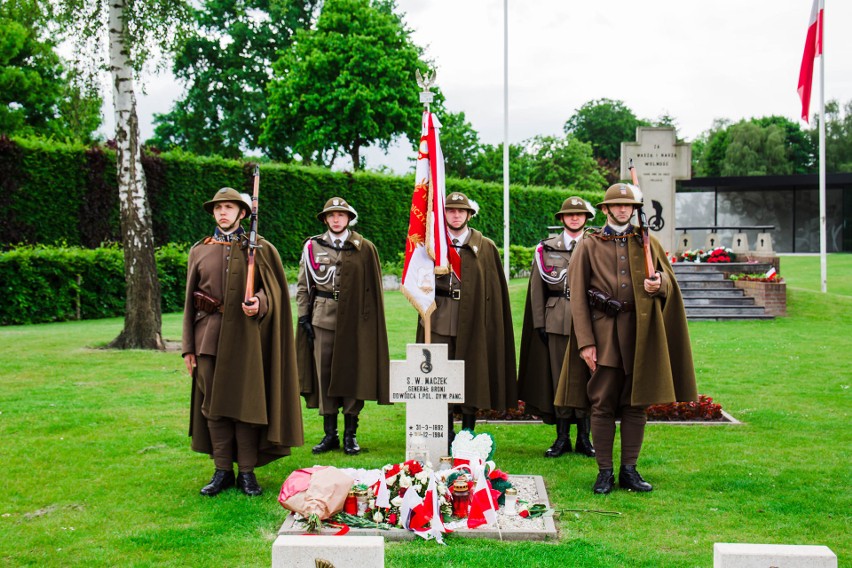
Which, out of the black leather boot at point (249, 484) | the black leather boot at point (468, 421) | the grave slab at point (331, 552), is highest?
the grave slab at point (331, 552)

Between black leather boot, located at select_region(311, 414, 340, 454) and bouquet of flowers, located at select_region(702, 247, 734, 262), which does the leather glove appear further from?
bouquet of flowers, located at select_region(702, 247, 734, 262)

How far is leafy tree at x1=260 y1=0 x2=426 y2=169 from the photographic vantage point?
3725cm

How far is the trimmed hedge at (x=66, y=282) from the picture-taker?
16.9 metres

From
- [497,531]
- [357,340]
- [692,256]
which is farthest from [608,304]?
[692,256]

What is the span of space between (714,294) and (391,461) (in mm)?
13168

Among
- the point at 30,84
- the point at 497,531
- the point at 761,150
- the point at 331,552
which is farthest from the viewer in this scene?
the point at 761,150

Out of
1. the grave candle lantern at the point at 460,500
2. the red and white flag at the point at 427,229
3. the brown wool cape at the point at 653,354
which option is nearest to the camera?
the grave candle lantern at the point at 460,500

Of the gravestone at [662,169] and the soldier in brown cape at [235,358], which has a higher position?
the gravestone at [662,169]

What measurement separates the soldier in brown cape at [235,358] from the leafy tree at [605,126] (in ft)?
196

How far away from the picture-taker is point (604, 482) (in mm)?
6199

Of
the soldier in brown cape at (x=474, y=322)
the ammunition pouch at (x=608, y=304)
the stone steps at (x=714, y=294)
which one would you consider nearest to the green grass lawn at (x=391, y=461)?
the soldier in brown cape at (x=474, y=322)

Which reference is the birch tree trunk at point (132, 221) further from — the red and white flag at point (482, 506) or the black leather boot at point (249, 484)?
the red and white flag at point (482, 506)

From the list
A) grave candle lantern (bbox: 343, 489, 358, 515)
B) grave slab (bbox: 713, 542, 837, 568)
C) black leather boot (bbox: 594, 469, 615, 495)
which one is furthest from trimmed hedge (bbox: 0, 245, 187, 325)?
grave slab (bbox: 713, 542, 837, 568)

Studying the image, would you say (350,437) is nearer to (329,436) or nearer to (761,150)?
(329,436)
